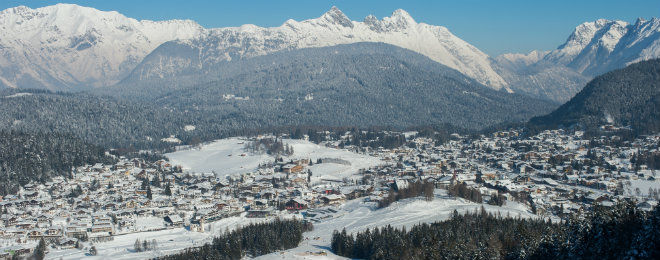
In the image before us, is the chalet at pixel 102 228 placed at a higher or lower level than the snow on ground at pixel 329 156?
lower

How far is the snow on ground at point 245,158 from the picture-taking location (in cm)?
11462

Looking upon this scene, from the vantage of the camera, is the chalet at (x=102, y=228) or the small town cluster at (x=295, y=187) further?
the small town cluster at (x=295, y=187)

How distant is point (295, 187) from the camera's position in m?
96.6

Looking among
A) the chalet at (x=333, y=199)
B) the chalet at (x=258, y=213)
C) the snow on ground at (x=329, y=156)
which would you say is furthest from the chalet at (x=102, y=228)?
the snow on ground at (x=329, y=156)

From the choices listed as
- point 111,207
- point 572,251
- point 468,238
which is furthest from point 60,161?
point 572,251

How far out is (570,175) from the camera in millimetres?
101250

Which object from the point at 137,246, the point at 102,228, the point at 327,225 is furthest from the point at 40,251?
the point at 327,225

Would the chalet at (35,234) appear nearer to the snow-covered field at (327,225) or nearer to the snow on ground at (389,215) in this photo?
the snow-covered field at (327,225)

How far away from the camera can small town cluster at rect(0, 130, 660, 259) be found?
251 feet

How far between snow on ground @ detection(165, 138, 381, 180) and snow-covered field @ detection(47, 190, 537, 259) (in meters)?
27.9

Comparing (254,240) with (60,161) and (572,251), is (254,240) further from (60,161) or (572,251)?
(60,161)

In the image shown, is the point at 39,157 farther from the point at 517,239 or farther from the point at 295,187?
the point at 517,239

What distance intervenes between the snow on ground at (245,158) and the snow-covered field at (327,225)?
27.9m

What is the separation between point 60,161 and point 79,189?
1279 cm
